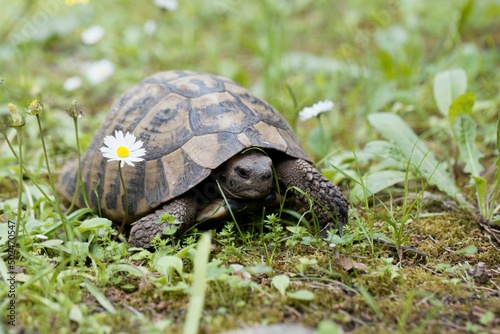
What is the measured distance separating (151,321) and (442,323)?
1.04 m

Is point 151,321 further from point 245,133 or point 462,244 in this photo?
point 462,244

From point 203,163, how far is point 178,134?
0.84 ft

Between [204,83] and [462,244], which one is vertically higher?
[204,83]

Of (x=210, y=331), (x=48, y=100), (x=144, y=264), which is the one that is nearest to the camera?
(x=210, y=331)

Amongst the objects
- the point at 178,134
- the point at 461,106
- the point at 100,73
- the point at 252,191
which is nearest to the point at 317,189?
the point at 252,191

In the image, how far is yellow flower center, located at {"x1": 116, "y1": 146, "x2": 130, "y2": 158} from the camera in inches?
93.6

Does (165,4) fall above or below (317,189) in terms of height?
above

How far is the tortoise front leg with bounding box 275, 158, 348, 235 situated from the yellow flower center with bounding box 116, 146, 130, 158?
A: 2.84 feet

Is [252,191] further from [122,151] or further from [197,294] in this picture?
[197,294]

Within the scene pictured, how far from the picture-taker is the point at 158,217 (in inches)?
103

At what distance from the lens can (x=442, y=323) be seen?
191cm

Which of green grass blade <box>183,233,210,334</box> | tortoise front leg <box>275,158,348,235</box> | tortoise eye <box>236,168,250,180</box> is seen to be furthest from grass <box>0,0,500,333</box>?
tortoise eye <box>236,168,250,180</box>

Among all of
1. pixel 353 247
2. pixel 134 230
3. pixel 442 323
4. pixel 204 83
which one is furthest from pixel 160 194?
pixel 442 323

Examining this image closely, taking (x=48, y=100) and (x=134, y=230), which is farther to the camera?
(x=48, y=100)
